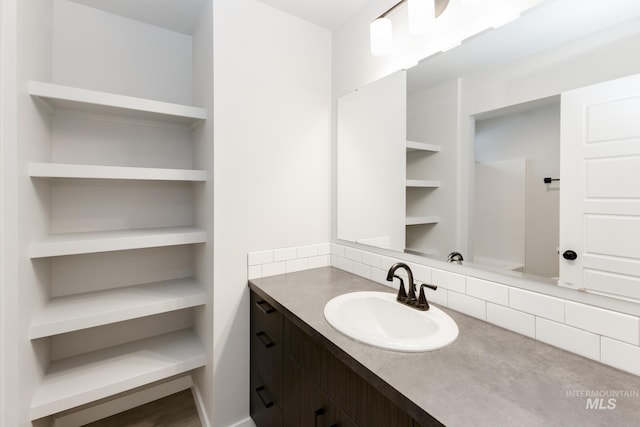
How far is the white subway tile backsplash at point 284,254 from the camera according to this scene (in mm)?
1722

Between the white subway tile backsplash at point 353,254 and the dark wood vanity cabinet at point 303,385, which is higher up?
the white subway tile backsplash at point 353,254

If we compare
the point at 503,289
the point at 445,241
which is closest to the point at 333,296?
the point at 445,241

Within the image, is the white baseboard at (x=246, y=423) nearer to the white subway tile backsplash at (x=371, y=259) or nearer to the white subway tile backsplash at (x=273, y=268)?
the white subway tile backsplash at (x=273, y=268)

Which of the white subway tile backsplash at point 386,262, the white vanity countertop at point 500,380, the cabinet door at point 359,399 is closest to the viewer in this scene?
the white vanity countertop at point 500,380

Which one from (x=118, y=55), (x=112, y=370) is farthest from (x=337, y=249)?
(x=118, y=55)

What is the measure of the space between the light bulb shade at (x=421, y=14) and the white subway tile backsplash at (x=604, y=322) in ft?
3.90

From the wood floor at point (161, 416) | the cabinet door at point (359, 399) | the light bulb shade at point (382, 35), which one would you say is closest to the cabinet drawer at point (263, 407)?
the wood floor at point (161, 416)

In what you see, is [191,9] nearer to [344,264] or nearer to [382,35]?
[382,35]

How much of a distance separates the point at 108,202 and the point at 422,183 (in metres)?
1.87

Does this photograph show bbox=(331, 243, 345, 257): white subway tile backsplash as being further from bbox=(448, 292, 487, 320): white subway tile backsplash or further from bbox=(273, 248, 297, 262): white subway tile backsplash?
bbox=(448, 292, 487, 320): white subway tile backsplash

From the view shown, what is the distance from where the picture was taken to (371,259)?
1.62 m

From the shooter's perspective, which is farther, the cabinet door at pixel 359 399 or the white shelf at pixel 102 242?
the white shelf at pixel 102 242

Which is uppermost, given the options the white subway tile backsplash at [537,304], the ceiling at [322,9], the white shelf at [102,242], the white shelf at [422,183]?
the ceiling at [322,9]

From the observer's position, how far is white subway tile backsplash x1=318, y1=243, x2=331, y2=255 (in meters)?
1.90
